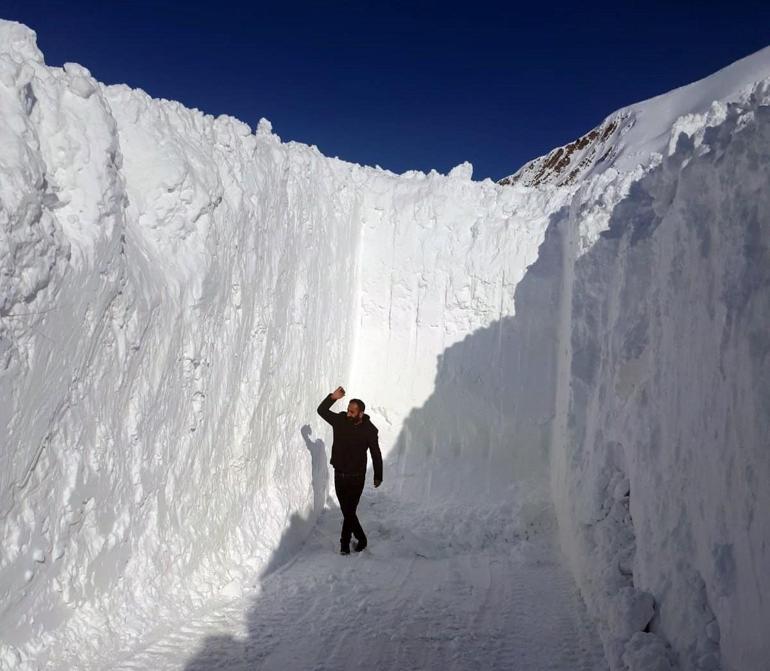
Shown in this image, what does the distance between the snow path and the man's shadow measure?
0.08 meters

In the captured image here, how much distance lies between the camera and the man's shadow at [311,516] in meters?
5.76

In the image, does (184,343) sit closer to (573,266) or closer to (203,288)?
(203,288)

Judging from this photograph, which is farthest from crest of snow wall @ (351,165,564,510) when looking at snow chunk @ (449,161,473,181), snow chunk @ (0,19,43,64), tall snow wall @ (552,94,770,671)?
snow chunk @ (0,19,43,64)

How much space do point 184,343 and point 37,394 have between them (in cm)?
145

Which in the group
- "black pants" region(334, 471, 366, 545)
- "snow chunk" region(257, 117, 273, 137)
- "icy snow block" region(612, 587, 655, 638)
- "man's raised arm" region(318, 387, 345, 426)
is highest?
"snow chunk" region(257, 117, 273, 137)

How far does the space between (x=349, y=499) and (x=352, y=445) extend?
1.65ft

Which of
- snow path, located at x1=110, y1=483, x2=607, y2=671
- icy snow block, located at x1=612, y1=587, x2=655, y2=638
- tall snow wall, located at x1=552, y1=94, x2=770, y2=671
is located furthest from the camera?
snow path, located at x1=110, y1=483, x2=607, y2=671

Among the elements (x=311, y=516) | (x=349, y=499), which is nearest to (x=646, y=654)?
(x=349, y=499)

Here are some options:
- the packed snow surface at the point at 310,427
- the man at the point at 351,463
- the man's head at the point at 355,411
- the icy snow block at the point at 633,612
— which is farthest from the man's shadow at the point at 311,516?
the icy snow block at the point at 633,612

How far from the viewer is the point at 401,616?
4.68m

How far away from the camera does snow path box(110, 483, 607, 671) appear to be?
13.3 ft

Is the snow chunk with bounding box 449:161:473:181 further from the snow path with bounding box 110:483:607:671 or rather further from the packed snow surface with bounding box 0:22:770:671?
the snow path with bounding box 110:483:607:671

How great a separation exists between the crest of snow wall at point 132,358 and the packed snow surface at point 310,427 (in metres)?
0.02

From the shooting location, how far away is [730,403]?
9.54ft
